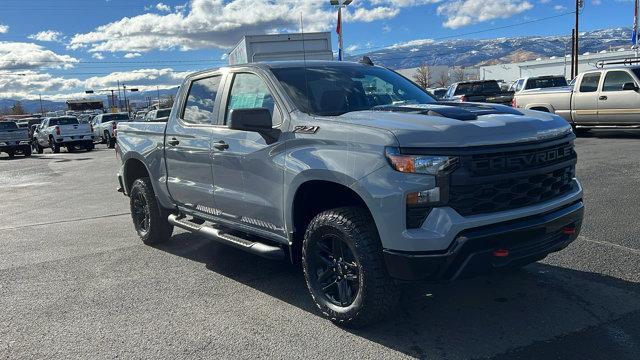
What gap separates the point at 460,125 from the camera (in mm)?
3414

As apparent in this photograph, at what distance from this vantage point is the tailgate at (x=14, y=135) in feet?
82.3

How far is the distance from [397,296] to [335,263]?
502 mm

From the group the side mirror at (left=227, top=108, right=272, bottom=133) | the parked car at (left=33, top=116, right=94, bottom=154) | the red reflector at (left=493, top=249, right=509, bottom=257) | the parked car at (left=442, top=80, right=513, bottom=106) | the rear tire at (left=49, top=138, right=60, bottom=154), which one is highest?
the side mirror at (left=227, top=108, right=272, bottom=133)

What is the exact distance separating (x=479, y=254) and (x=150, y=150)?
3.99 meters

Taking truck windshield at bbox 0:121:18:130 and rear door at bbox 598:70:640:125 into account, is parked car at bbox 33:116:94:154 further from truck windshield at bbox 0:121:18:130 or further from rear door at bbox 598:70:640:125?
rear door at bbox 598:70:640:125

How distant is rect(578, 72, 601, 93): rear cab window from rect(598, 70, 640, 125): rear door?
24cm

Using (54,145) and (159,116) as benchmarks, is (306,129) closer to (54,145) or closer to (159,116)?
(159,116)

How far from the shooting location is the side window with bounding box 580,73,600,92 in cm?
1498

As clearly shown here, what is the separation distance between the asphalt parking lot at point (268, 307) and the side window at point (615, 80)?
9.05 meters

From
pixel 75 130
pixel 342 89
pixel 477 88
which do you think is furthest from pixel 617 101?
pixel 75 130

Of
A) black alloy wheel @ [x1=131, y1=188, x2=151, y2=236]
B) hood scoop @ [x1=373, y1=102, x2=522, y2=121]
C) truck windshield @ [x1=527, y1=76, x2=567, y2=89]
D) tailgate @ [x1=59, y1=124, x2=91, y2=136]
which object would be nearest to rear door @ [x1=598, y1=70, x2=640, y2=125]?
truck windshield @ [x1=527, y1=76, x2=567, y2=89]

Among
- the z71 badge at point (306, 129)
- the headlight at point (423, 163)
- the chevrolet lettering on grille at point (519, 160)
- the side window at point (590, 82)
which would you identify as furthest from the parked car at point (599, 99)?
the headlight at point (423, 163)

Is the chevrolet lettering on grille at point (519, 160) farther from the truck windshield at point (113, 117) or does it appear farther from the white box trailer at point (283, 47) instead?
the truck windshield at point (113, 117)

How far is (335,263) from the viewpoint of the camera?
12.8 ft
